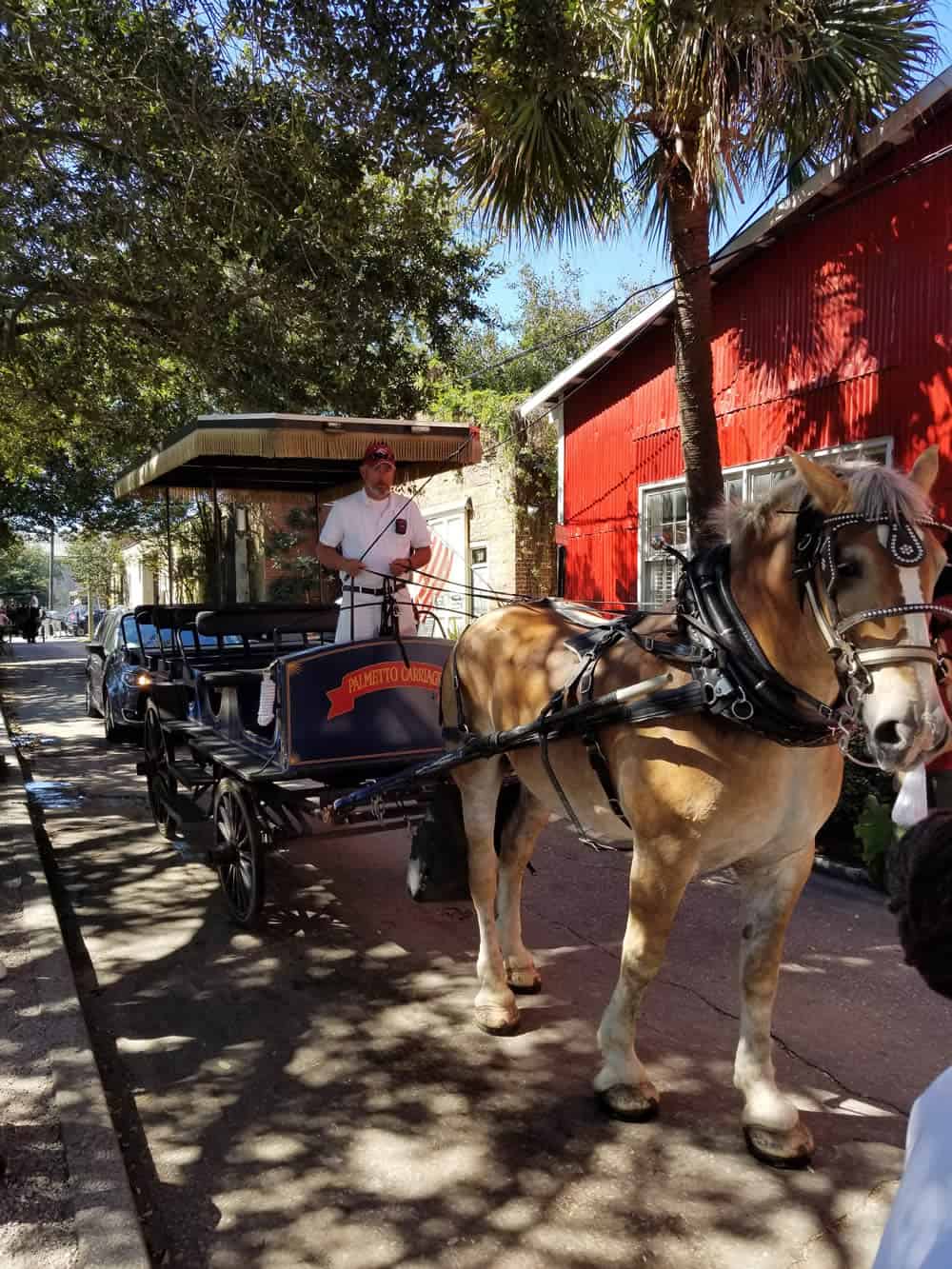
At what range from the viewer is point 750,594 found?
9.51 ft

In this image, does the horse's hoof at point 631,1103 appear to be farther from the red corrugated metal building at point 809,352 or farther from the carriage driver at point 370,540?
the red corrugated metal building at point 809,352

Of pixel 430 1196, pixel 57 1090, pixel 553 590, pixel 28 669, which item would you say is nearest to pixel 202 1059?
pixel 57 1090

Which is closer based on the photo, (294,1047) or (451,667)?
(294,1047)

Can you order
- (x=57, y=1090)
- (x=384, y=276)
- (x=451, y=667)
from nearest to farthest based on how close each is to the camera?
(x=57, y=1090), (x=451, y=667), (x=384, y=276)

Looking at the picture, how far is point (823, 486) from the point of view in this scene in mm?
2592

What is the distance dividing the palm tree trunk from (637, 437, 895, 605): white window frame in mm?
412

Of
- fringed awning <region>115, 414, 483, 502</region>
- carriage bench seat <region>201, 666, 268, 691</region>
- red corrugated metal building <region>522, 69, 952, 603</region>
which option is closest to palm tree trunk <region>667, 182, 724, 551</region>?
red corrugated metal building <region>522, 69, 952, 603</region>

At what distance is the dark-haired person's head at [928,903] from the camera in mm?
1150

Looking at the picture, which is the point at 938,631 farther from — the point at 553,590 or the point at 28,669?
the point at 28,669

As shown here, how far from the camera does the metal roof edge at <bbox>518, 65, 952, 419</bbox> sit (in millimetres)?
6730

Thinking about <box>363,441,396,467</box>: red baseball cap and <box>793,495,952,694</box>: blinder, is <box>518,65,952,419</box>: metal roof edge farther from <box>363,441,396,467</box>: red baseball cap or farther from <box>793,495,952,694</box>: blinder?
<box>793,495,952,694</box>: blinder

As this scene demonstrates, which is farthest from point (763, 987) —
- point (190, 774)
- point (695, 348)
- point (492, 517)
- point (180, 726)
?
point (492, 517)

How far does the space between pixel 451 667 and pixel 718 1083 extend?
86.8 inches

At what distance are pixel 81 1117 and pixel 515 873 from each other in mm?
2141
